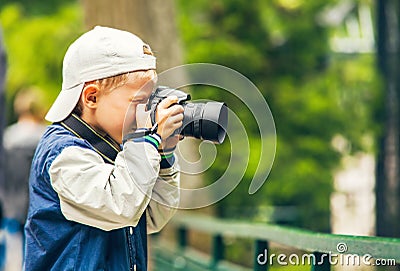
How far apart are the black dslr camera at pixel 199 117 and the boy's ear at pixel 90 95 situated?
18 cm

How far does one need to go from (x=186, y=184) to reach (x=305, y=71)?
387cm

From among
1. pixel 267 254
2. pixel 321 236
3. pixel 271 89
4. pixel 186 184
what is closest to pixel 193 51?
pixel 271 89

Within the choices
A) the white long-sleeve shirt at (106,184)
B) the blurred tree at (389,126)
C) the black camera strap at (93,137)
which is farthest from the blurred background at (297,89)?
the white long-sleeve shirt at (106,184)

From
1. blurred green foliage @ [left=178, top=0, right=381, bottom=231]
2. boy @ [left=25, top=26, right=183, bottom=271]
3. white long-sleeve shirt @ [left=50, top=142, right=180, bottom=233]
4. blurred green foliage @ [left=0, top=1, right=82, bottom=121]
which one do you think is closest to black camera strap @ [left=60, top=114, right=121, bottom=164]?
boy @ [left=25, top=26, right=183, bottom=271]

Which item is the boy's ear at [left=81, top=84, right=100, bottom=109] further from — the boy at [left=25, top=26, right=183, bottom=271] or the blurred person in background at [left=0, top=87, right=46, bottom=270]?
the blurred person in background at [left=0, top=87, right=46, bottom=270]

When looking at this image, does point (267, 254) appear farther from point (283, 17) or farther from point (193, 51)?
point (283, 17)

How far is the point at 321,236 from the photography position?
13.0 feet

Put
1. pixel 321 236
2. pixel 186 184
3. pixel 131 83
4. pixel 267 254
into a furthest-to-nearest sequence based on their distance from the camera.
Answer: pixel 186 184 < pixel 267 254 < pixel 321 236 < pixel 131 83

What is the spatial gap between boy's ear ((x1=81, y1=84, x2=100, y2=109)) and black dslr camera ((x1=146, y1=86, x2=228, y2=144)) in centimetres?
18

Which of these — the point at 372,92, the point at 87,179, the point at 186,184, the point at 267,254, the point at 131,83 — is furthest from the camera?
the point at 372,92

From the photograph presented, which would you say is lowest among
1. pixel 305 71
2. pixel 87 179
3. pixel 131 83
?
pixel 87 179

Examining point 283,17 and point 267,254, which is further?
point 283,17

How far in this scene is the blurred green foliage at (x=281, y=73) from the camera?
1177cm

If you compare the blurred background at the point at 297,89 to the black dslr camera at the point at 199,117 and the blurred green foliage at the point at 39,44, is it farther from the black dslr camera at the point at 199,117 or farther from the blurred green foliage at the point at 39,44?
the black dslr camera at the point at 199,117
